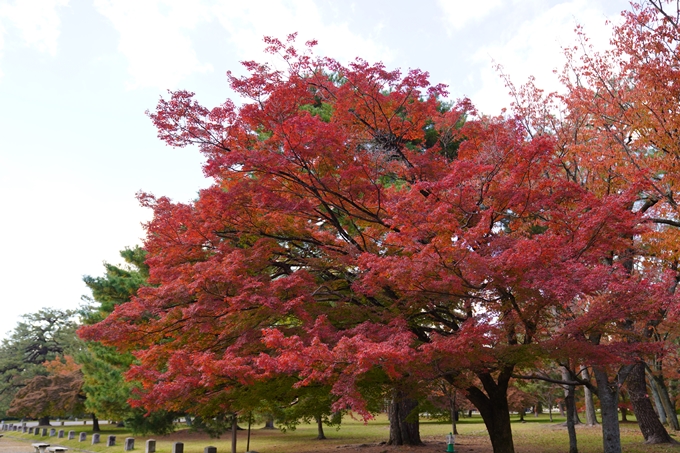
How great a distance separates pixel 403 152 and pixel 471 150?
1.49 metres

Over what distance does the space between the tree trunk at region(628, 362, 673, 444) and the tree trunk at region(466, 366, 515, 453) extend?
720cm

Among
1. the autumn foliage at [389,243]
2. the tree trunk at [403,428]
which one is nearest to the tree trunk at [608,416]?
the autumn foliage at [389,243]

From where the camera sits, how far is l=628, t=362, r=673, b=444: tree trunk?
50.9 ft

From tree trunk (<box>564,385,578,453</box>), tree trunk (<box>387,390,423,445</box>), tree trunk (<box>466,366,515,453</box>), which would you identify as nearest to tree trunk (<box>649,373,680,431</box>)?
tree trunk (<box>564,385,578,453</box>)

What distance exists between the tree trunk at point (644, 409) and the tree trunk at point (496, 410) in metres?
7.20

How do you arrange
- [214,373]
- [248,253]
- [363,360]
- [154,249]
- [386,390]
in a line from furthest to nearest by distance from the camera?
[386,390] → [154,249] → [248,253] → [214,373] → [363,360]

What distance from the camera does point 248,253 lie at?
9578mm

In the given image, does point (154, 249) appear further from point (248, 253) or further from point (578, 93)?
point (578, 93)

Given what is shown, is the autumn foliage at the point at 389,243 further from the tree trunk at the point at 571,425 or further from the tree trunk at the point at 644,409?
the tree trunk at the point at 644,409

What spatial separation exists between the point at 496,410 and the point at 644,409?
945 cm

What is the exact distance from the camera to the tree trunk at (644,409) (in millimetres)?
15500

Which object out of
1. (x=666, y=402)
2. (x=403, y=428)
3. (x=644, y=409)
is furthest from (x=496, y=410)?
(x=666, y=402)

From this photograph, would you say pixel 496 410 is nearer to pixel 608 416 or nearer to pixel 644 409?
pixel 608 416

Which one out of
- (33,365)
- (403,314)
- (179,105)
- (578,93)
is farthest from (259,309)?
(33,365)
